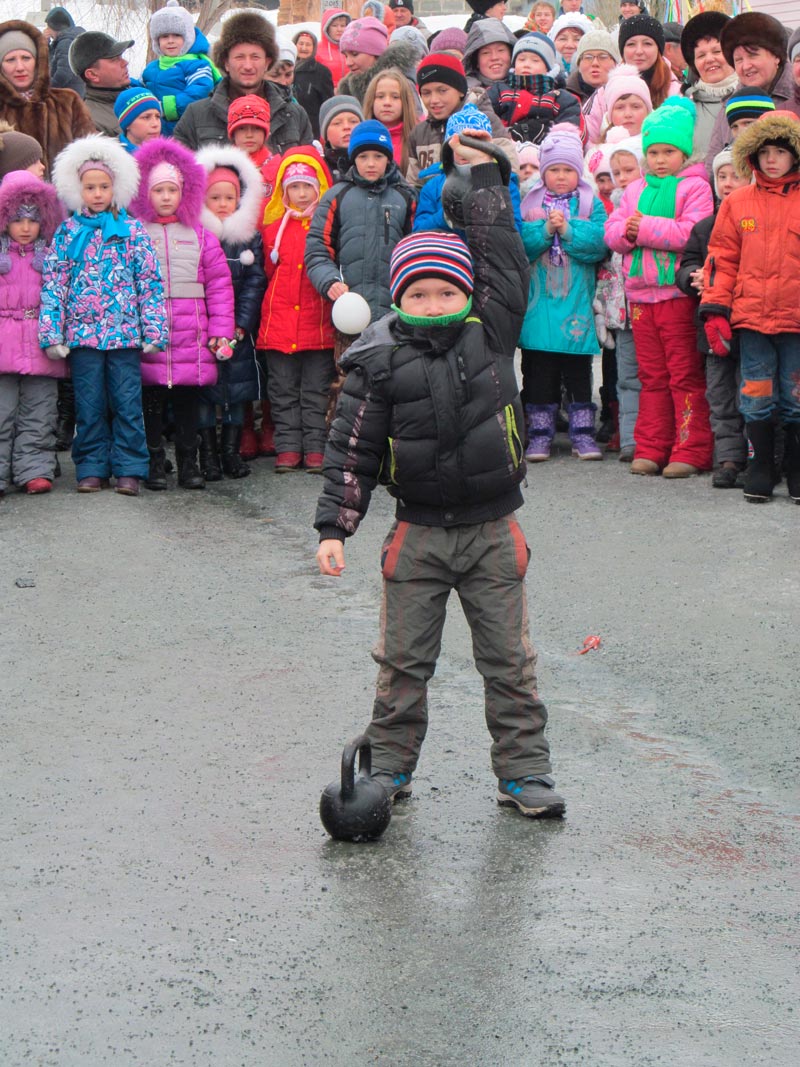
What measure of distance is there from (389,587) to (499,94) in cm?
651

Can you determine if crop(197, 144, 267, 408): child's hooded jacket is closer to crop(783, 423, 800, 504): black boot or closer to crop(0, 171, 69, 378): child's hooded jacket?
crop(0, 171, 69, 378): child's hooded jacket

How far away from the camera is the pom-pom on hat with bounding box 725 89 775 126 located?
864cm

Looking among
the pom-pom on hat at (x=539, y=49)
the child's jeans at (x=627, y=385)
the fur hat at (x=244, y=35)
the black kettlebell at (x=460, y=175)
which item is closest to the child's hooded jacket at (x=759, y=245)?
the child's jeans at (x=627, y=385)

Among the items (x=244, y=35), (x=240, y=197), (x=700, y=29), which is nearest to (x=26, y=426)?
(x=240, y=197)

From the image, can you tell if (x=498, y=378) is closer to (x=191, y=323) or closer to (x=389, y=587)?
(x=389, y=587)

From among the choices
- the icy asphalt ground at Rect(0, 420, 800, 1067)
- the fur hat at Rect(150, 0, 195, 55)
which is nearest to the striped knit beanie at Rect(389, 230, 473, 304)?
the icy asphalt ground at Rect(0, 420, 800, 1067)

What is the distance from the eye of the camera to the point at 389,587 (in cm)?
472

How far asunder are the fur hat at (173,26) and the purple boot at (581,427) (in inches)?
155

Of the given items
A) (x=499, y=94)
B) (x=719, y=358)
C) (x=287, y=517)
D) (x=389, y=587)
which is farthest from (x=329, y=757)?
(x=499, y=94)

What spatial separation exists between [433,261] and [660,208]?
4703 mm

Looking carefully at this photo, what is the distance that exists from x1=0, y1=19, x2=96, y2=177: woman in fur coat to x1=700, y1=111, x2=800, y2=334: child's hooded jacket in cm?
422

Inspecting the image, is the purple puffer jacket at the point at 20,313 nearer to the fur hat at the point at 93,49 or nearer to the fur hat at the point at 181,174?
the fur hat at the point at 181,174

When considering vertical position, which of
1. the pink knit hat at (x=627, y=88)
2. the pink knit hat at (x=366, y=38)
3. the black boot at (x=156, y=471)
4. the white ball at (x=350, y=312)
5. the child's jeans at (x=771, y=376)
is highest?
the pink knit hat at (x=366, y=38)

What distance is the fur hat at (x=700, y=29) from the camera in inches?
375
